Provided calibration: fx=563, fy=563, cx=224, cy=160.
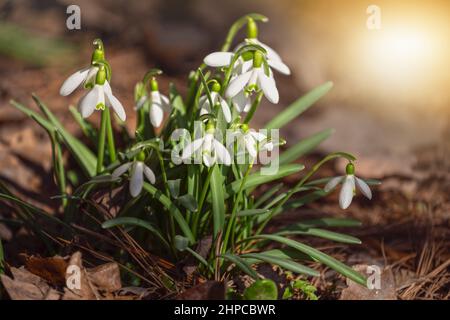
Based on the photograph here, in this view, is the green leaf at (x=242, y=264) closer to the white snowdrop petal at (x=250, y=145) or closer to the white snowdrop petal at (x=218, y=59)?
the white snowdrop petal at (x=250, y=145)

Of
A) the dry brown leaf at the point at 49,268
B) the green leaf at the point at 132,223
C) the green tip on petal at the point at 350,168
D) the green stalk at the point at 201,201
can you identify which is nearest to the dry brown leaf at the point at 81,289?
the dry brown leaf at the point at 49,268

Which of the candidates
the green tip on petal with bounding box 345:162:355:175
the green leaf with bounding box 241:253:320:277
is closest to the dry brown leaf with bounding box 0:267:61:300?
the green leaf with bounding box 241:253:320:277

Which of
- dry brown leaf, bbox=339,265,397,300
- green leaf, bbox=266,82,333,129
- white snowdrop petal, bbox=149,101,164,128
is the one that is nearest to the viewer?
dry brown leaf, bbox=339,265,397,300

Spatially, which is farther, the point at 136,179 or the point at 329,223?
the point at 329,223

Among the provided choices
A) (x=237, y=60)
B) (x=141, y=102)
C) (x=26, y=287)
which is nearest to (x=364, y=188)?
(x=237, y=60)

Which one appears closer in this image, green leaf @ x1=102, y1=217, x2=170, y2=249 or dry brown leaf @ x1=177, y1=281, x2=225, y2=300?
dry brown leaf @ x1=177, y1=281, x2=225, y2=300

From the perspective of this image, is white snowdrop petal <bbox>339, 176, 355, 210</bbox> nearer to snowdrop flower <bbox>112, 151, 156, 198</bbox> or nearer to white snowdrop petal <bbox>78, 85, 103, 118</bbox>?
snowdrop flower <bbox>112, 151, 156, 198</bbox>

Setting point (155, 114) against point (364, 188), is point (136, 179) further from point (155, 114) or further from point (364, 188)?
point (364, 188)
